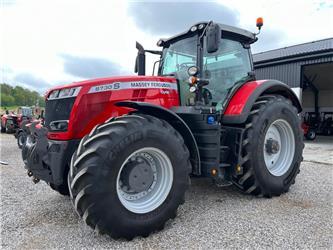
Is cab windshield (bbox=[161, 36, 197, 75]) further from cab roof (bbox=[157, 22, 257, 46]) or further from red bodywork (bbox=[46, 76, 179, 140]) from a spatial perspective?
red bodywork (bbox=[46, 76, 179, 140])

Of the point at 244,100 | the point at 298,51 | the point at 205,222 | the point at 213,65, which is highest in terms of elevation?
the point at 298,51

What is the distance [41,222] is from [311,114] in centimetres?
1693

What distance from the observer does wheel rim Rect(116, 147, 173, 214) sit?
2.70 meters

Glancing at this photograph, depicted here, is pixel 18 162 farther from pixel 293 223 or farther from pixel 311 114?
pixel 311 114

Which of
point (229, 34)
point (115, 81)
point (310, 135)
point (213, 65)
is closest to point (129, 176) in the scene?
point (115, 81)

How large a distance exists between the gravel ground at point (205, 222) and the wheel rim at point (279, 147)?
0.44 meters

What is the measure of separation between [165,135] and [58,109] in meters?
1.34

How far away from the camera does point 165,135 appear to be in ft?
9.04

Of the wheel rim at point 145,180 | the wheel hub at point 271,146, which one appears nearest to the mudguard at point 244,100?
the wheel hub at point 271,146

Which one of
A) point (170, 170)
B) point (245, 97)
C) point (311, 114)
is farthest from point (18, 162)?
point (311, 114)

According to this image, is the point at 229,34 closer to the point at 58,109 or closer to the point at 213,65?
the point at 213,65

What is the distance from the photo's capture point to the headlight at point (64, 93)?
115 inches

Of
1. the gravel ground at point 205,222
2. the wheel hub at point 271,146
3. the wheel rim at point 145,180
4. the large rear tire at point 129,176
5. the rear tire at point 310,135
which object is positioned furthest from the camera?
the rear tire at point 310,135

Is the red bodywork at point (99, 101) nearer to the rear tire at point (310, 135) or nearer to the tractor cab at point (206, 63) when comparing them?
the tractor cab at point (206, 63)
